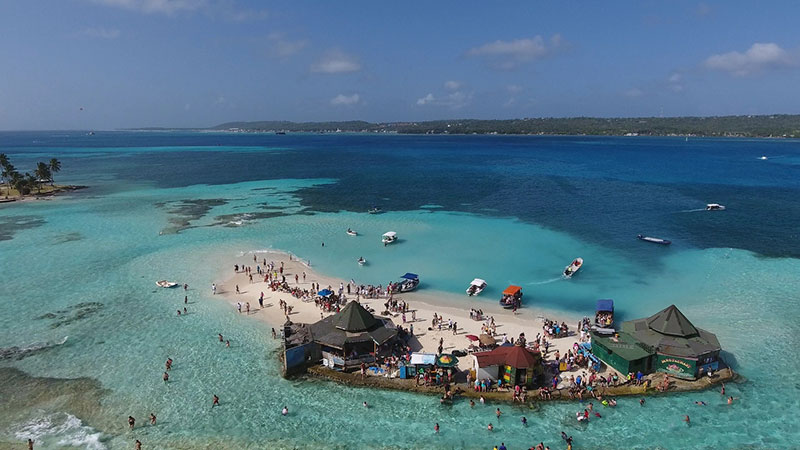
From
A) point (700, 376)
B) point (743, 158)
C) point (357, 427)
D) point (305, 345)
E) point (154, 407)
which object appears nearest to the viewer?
point (357, 427)

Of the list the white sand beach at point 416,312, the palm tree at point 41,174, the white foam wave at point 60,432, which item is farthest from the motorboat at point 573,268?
the palm tree at point 41,174

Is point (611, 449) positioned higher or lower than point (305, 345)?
lower

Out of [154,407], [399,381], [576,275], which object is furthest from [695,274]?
[154,407]

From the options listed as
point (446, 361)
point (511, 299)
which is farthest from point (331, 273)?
point (446, 361)

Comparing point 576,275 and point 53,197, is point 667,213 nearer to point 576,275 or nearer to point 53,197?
point 576,275

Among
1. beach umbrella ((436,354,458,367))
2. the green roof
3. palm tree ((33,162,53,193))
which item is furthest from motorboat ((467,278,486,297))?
palm tree ((33,162,53,193))

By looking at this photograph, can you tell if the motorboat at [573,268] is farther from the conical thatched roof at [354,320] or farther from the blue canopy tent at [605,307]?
the conical thatched roof at [354,320]

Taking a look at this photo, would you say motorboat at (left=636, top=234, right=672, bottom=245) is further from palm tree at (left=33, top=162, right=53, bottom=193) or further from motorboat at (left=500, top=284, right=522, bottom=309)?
palm tree at (left=33, top=162, right=53, bottom=193)
